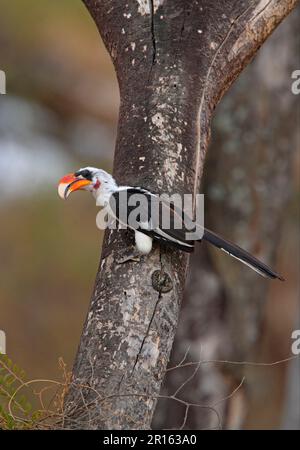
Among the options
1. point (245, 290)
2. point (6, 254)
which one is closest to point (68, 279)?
point (6, 254)

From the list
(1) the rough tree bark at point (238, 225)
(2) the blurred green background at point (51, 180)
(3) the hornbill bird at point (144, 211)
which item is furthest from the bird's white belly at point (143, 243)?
(2) the blurred green background at point (51, 180)

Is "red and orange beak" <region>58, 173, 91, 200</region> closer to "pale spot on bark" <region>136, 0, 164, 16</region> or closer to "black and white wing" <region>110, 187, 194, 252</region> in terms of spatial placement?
"black and white wing" <region>110, 187, 194, 252</region>

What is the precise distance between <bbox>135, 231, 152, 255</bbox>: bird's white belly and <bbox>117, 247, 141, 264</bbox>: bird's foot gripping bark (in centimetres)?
2

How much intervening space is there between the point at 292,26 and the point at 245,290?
2013mm

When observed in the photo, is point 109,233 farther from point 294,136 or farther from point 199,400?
point 294,136

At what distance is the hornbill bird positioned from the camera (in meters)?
2.90

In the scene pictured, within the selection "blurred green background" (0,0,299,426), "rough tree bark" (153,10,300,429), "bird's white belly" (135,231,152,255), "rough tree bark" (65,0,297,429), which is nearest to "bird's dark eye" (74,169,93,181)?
"rough tree bark" (65,0,297,429)

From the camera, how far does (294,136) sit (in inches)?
260

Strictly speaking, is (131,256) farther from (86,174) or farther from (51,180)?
(51,180)

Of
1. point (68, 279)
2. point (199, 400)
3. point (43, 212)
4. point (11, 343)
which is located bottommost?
point (199, 400)

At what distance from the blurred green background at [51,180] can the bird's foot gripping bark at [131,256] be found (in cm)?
514

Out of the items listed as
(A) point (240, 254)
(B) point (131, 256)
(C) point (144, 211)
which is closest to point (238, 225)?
(A) point (240, 254)

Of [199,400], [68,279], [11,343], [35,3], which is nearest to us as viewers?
[199,400]

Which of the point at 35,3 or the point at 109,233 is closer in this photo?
the point at 109,233
